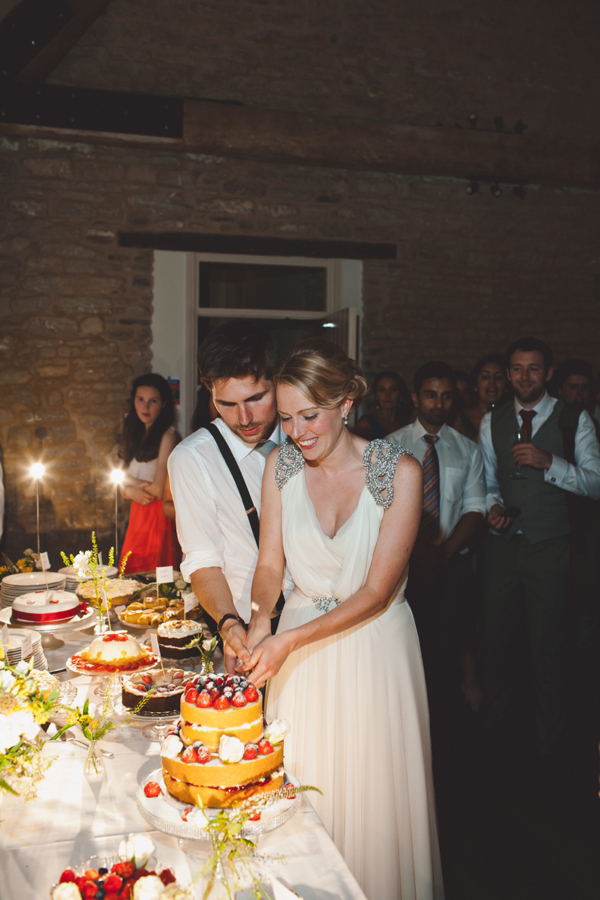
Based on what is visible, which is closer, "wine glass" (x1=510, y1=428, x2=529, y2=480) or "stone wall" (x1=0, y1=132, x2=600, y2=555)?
"wine glass" (x1=510, y1=428, x2=529, y2=480)

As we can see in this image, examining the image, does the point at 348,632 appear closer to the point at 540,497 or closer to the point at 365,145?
the point at 540,497

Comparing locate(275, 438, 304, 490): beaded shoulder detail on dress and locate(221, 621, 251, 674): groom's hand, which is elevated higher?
locate(275, 438, 304, 490): beaded shoulder detail on dress

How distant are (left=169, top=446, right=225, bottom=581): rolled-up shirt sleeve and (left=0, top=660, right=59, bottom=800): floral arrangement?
668mm

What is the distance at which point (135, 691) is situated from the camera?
185cm

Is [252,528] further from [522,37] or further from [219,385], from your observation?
[522,37]

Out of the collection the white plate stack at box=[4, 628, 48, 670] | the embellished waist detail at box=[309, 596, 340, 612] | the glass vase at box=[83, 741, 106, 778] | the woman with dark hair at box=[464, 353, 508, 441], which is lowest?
the glass vase at box=[83, 741, 106, 778]

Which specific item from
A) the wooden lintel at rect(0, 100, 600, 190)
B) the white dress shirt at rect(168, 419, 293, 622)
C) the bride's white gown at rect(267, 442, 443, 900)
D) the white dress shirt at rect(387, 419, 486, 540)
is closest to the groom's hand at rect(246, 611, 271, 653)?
the bride's white gown at rect(267, 442, 443, 900)

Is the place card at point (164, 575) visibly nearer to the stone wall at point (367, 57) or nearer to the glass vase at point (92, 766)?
the glass vase at point (92, 766)

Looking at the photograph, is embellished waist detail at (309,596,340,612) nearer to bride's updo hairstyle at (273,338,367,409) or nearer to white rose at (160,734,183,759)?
bride's updo hairstyle at (273,338,367,409)

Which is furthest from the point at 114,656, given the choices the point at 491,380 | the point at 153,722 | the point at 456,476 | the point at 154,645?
the point at 491,380

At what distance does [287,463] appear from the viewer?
2.12m

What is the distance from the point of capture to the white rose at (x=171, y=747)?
1415mm

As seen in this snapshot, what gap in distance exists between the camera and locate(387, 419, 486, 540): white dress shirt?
12.5 feet

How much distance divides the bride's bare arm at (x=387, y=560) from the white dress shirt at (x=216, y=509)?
1.27 feet
